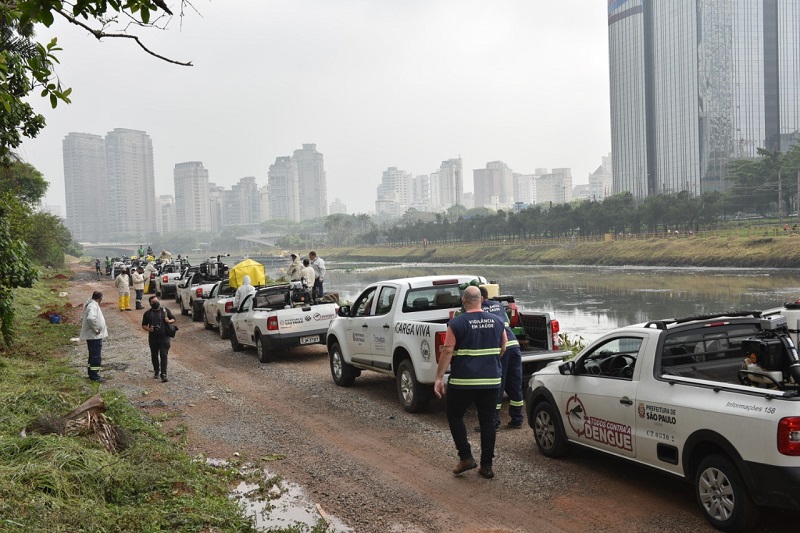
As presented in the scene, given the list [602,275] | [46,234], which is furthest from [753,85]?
[46,234]

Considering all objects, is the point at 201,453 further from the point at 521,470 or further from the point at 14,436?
the point at 521,470

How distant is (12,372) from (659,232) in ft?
281

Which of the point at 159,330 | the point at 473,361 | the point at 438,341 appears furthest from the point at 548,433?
the point at 159,330

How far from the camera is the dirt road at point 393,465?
637 cm

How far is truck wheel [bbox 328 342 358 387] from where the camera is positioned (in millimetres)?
12562

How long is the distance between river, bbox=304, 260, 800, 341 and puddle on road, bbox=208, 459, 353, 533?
20.7 meters

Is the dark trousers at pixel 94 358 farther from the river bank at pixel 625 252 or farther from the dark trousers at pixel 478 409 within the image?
the river bank at pixel 625 252

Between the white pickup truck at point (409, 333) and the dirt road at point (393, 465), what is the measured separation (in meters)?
0.49

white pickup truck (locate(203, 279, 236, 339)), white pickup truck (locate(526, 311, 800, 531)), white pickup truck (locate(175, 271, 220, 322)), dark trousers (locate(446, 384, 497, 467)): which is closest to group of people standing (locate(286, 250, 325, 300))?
white pickup truck (locate(203, 279, 236, 339))

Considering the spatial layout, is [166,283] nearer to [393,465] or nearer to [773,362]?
[393,465]

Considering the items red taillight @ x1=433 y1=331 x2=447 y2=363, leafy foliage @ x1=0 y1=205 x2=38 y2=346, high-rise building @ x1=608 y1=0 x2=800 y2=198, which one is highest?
high-rise building @ x1=608 y1=0 x2=800 y2=198

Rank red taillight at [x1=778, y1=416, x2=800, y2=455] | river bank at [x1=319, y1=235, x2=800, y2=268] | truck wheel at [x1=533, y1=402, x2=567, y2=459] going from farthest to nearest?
river bank at [x1=319, y1=235, x2=800, y2=268], truck wheel at [x1=533, y1=402, x2=567, y2=459], red taillight at [x1=778, y1=416, x2=800, y2=455]

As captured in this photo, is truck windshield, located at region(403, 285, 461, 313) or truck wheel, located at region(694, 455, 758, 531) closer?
truck wheel, located at region(694, 455, 758, 531)

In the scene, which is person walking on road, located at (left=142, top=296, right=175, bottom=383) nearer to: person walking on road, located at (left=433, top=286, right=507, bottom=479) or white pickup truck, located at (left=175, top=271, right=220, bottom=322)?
person walking on road, located at (left=433, top=286, right=507, bottom=479)
